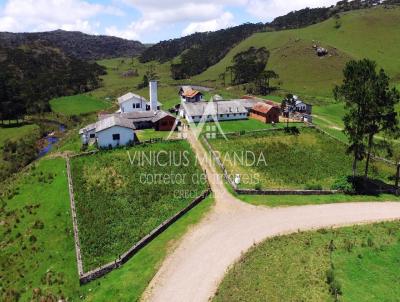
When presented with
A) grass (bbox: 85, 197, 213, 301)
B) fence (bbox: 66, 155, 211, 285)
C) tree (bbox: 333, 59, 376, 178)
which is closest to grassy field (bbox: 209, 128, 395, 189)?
tree (bbox: 333, 59, 376, 178)

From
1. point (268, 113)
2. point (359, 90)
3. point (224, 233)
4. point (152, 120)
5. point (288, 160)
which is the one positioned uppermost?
point (359, 90)

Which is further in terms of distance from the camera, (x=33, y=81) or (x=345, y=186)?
(x=33, y=81)

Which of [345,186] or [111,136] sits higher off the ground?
[111,136]

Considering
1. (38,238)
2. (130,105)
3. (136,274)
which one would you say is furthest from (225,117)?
(136,274)

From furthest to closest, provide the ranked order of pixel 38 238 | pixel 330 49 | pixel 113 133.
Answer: pixel 330 49 → pixel 113 133 → pixel 38 238

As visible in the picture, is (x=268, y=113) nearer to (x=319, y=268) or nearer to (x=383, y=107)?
(x=383, y=107)

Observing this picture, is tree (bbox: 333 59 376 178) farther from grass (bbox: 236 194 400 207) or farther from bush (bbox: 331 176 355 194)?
grass (bbox: 236 194 400 207)

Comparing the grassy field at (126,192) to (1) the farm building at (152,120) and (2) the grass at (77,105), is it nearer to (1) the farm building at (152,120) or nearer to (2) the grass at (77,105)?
(1) the farm building at (152,120)
